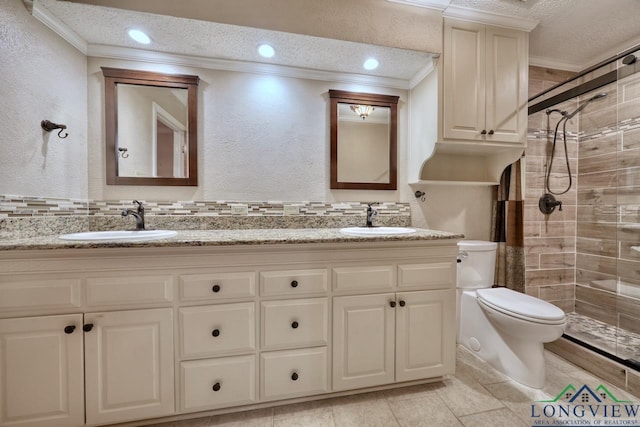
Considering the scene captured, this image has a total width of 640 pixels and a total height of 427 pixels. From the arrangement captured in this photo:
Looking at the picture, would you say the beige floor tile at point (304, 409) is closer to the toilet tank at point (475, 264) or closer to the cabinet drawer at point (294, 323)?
the cabinet drawer at point (294, 323)

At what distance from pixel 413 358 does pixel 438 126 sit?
147 centimetres

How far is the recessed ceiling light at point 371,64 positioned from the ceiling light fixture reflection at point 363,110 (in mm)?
263

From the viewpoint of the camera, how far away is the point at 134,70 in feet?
5.34

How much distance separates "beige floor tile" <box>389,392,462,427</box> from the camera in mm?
1233

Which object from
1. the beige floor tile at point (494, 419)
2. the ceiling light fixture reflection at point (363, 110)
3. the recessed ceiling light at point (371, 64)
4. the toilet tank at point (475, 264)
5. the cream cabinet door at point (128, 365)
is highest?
the recessed ceiling light at point (371, 64)

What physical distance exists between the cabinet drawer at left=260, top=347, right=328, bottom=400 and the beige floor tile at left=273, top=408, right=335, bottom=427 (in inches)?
3.8

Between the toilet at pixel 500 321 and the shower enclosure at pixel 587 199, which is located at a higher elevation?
the shower enclosure at pixel 587 199

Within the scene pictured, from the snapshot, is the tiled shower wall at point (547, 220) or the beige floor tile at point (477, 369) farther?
the tiled shower wall at point (547, 220)

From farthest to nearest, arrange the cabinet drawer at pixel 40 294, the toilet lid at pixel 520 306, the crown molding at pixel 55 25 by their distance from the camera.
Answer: the toilet lid at pixel 520 306 < the crown molding at pixel 55 25 < the cabinet drawer at pixel 40 294

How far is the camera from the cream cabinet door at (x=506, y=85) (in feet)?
5.65

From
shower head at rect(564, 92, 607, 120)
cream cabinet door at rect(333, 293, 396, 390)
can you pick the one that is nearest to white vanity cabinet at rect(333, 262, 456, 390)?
cream cabinet door at rect(333, 293, 396, 390)

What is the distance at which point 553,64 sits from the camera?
219 cm

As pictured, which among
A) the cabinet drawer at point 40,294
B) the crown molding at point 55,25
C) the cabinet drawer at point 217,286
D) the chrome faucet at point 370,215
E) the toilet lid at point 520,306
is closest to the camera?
the cabinet drawer at point 40,294

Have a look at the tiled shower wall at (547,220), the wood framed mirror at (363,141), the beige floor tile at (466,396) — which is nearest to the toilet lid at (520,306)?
the beige floor tile at (466,396)
